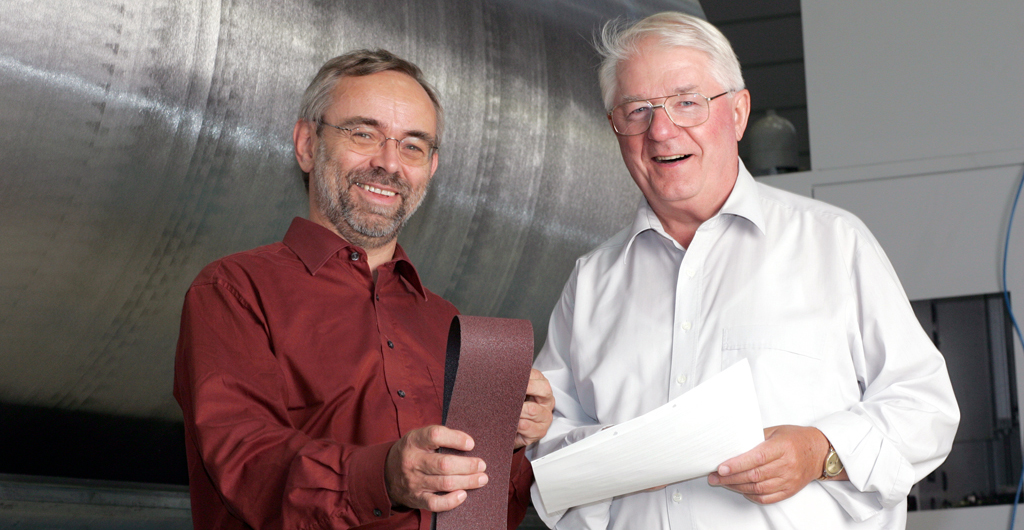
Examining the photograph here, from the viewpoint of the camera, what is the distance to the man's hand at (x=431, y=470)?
3.19ft

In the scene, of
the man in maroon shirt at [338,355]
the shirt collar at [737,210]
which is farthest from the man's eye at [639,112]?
the man in maroon shirt at [338,355]

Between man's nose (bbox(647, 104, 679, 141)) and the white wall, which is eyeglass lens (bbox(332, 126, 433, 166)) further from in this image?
the white wall

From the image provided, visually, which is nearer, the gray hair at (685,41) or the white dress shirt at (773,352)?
the white dress shirt at (773,352)

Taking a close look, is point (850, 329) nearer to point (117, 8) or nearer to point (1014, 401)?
point (117, 8)

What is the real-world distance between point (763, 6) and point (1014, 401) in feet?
16.4

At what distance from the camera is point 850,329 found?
4.08 feet

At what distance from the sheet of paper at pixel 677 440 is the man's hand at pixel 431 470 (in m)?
0.16

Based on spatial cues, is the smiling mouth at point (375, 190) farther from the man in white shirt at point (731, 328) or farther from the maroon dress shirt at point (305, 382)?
the man in white shirt at point (731, 328)

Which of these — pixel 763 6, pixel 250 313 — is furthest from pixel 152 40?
pixel 763 6

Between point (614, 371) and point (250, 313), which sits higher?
point (250, 313)

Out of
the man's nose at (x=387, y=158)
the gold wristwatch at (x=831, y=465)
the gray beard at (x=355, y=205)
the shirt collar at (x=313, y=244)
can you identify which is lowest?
the gold wristwatch at (x=831, y=465)

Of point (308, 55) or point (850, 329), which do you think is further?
point (308, 55)

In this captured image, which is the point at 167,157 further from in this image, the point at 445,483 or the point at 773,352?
the point at 773,352

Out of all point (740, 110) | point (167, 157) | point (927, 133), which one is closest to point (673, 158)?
point (740, 110)
